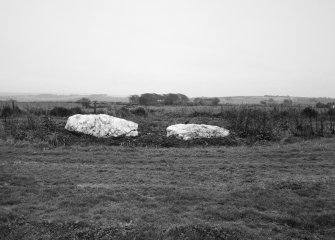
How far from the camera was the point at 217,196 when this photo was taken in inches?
313

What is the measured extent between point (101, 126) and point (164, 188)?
32.6 ft

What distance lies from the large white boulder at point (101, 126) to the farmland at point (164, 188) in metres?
0.75

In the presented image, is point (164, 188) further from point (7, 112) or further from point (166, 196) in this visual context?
point (7, 112)

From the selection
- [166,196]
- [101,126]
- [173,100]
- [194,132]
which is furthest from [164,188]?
[173,100]

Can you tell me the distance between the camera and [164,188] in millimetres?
8617

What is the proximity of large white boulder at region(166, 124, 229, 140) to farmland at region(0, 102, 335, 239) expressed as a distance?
600mm

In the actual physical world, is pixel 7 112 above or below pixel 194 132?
above

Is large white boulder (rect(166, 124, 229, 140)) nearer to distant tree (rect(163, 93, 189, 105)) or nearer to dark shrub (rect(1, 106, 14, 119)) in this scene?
dark shrub (rect(1, 106, 14, 119))

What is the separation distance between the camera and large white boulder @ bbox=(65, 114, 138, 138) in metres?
17.3

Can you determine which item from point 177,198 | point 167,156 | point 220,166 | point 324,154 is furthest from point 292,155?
point 177,198

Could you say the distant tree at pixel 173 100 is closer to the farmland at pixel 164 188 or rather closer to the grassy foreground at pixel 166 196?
the farmland at pixel 164 188

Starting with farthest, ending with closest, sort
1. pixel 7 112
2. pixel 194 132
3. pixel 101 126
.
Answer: pixel 7 112 < pixel 101 126 < pixel 194 132

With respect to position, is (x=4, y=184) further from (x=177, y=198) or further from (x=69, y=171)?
(x=177, y=198)

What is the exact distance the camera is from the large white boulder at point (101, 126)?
17.3m
